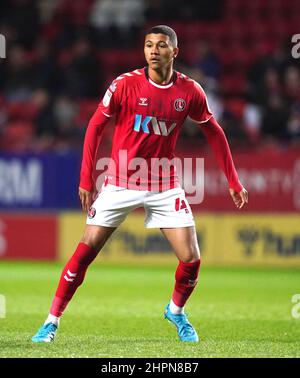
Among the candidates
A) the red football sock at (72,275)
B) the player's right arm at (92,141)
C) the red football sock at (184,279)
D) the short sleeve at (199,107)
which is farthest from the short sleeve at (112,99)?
the red football sock at (184,279)

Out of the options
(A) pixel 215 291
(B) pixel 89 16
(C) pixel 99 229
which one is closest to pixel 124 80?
(C) pixel 99 229

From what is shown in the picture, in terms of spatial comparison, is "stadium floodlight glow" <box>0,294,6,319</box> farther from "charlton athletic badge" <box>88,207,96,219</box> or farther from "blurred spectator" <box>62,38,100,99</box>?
"blurred spectator" <box>62,38,100,99</box>

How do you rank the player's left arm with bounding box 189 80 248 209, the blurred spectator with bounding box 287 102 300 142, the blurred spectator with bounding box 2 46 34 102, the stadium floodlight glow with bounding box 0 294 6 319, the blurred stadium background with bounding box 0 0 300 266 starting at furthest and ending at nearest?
1. the blurred spectator with bounding box 2 46 34 102
2. the blurred spectator with bounding box 287 102 300 142
3. the blurred stadium background with bounding box 0 0 300 266
4. the stadium floodlight glow with bounding box 0 294 6 319
5. the player's left arm with bounding box 189 80 248 209

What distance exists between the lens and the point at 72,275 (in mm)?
6820

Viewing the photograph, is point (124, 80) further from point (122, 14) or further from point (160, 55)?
point (122, 14)

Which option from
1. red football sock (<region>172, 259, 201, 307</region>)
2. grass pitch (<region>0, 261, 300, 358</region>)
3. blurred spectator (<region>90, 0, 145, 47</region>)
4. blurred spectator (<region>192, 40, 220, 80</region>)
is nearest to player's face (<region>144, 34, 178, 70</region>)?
red football sock (<region>172, 259, 201, 307</region>)

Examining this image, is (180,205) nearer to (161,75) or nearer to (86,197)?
(86,197)

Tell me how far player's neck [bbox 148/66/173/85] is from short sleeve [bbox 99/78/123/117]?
240mm

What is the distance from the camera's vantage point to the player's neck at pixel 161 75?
6.89 metres

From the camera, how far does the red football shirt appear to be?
6.83m

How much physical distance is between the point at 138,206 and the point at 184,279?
0.65 metres

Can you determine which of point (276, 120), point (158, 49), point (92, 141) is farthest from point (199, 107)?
point (276, 120)

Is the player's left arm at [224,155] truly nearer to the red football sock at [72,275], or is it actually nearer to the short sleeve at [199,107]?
the short sleeve at [199,107]

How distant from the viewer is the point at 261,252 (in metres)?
13.7
